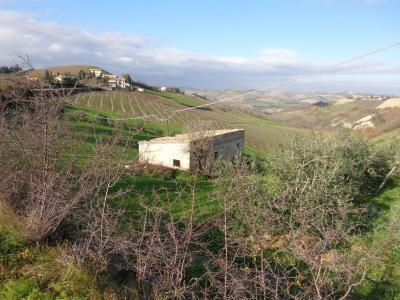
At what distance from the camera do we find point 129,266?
696cm

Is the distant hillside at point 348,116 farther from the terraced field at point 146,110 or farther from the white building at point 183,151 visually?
the white building at point 183,151

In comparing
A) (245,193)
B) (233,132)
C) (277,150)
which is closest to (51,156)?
(245,193)

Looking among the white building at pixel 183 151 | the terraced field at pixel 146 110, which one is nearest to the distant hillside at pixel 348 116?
the terraced field at pixel 146 110

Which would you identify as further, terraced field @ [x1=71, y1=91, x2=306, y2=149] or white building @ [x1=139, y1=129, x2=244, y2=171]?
terraced field @ [x1=71, y1=91, x2=306, y2=149]

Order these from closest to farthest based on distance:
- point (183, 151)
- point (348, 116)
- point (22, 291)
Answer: point (22, 291) < point (183, 151) < point (348, 116)

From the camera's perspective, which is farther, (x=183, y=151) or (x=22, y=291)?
(x=183, y=151)

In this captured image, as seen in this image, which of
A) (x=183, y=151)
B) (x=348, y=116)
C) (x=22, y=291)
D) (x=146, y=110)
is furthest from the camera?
(x=348, y=116)

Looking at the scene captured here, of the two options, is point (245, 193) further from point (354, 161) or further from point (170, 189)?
point (354, 161)

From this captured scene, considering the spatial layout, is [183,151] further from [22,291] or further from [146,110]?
[146,110]

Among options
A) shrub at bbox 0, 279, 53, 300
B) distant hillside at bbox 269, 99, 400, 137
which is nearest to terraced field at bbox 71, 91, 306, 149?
distant hillside at bbox 269, 99, 400, 137

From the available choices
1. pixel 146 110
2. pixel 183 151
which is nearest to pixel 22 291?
pixel 183 151

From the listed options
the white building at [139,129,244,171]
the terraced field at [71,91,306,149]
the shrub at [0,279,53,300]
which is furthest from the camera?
the terraced field at [71,91,306,149]

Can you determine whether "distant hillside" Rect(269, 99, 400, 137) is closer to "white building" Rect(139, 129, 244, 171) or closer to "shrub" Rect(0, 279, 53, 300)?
"white building" Rect(139, 129, 244, 171)

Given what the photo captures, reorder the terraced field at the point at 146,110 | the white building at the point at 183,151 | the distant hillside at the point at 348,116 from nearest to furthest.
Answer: the white building at the point at 183,151 → the terraced field at the point at 146,110 → the distant hillside at the point at 348,116
